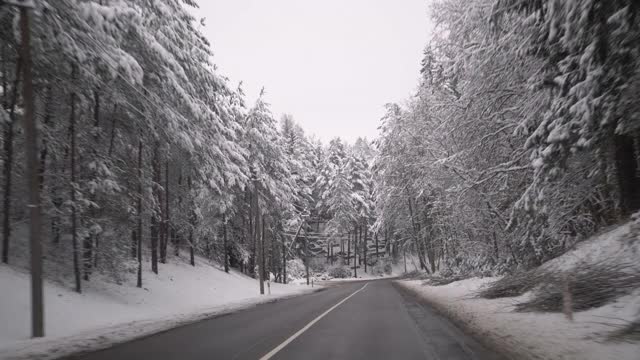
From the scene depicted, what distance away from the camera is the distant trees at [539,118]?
682 cm

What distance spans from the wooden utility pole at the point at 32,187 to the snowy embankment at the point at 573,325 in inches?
355

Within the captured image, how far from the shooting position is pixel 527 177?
43.4ft

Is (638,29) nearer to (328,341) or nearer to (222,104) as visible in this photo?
(328,341)

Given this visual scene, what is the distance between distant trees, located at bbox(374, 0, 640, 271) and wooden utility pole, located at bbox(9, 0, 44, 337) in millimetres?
10166

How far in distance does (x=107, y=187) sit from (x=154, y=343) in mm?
7732

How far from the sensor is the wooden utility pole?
9180 millimetres

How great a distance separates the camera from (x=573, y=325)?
6.79m

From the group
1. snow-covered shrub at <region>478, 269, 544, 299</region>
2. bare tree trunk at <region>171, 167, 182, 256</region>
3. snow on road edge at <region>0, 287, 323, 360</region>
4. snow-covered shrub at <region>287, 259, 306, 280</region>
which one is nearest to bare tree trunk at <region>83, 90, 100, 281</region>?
snow on road edge at <region>0, 287, 323, 360</region>

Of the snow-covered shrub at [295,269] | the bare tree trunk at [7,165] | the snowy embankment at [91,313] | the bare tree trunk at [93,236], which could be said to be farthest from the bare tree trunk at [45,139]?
the snow-covered shrub at [295,269]

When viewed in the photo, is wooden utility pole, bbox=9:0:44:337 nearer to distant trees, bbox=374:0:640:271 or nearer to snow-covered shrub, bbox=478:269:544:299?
distant trees, bbox=374:0:640:271

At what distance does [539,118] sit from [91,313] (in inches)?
521

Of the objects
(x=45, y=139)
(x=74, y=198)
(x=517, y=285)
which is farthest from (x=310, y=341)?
(x=45, y=139)

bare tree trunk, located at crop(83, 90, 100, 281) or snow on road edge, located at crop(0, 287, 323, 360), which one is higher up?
bare tree trunk, located at crop(83, 90, 100, 281)

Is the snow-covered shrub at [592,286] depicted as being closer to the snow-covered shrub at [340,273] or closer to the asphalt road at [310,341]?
the asphalt road at [310,341]
